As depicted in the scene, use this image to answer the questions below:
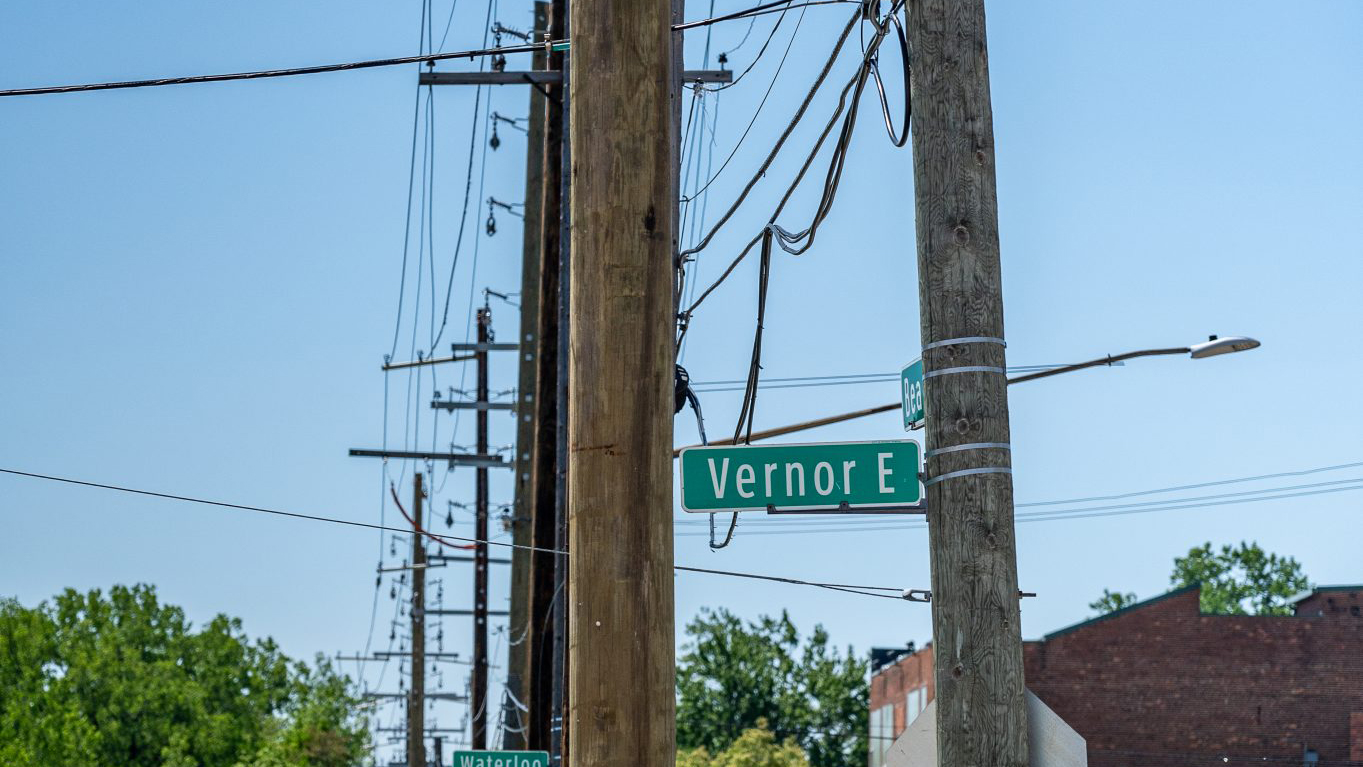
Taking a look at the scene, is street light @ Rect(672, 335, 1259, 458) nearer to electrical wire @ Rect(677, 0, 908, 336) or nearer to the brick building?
electrical wire @ Rect(677, 0, 908, 336)

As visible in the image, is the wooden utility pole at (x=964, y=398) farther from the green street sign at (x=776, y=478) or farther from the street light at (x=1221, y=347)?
the street light at (x=1221, y=347)

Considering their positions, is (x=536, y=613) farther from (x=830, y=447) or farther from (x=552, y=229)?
(x=830, y=447)

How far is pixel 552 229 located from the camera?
16.5m

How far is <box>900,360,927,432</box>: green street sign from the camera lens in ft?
21.7

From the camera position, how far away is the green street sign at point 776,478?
6547mm

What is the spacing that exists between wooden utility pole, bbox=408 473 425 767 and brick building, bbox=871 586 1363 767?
15862 mm

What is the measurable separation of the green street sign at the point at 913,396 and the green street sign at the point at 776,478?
0.31 metres

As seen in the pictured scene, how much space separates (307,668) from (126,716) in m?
8.52

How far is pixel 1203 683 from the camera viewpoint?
1689 inches

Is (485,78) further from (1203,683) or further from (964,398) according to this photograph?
(1203,683)

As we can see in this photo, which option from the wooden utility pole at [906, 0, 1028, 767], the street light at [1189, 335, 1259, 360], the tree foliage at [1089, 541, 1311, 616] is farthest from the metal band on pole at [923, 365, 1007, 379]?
the tree foliage at [1089, 541, 1311, 616]

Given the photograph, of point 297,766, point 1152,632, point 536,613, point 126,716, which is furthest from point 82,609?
point 536,613

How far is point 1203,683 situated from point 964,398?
39.5m

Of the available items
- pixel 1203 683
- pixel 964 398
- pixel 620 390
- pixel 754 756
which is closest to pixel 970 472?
pixel 964 398
